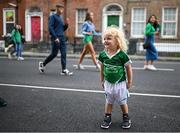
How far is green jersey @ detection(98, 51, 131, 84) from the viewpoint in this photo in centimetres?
543

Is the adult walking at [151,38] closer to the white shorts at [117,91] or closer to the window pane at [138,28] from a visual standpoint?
the white shorts at [117,91]

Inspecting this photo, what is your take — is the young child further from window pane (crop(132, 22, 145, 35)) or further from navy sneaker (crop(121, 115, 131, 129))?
window pane (crop(132, 22, 145, 35))

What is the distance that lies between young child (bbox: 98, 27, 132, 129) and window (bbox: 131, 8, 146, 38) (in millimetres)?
22534

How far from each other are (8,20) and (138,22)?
11.4 meters

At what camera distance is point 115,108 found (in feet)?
22.2

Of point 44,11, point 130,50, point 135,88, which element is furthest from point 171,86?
point 44,11

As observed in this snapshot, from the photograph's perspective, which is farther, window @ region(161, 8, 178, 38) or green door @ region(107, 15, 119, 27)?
green door @ region(107, 15, 119, 27)

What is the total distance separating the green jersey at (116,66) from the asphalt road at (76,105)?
0.72 m

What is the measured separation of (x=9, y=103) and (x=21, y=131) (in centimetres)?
191

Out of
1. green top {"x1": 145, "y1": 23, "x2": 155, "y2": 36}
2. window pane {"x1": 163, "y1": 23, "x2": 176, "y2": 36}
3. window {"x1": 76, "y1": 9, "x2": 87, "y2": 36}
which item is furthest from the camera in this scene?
window {"x1": 76, "y1": 9, "x2": 87, "y2": 36}

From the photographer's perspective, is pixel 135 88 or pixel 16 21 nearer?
pixel 135 88

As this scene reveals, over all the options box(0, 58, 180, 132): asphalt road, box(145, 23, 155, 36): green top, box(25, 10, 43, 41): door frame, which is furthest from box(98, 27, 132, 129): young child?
box(25, 10, 43, 41): door frame

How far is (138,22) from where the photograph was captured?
91.1ft

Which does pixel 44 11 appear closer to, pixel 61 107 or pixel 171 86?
pixel 171 86
